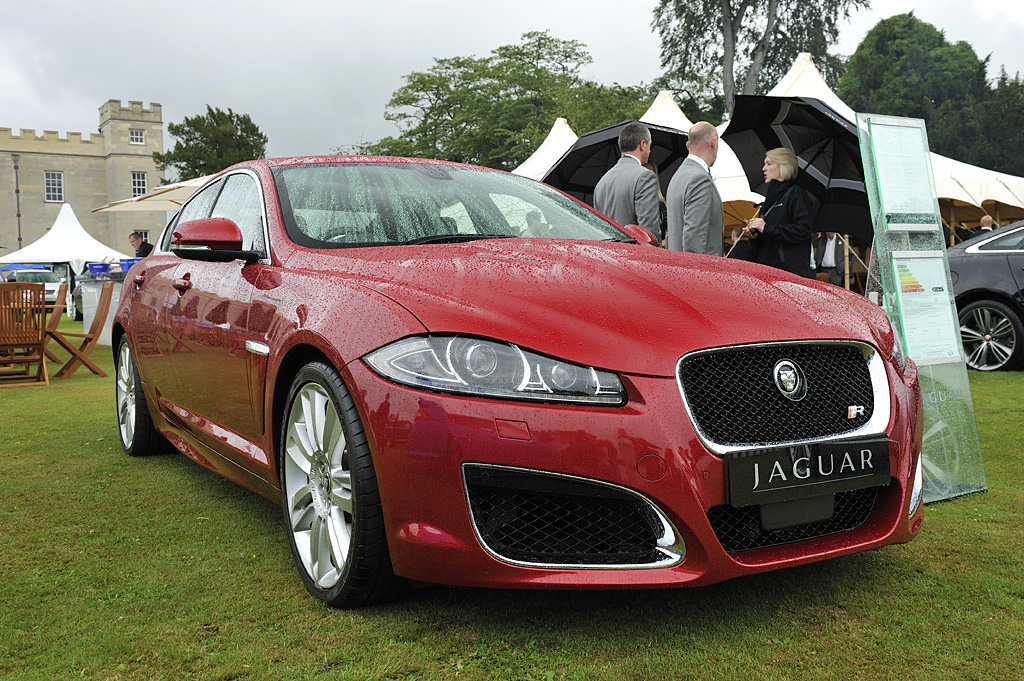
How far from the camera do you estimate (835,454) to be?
2.28 meters

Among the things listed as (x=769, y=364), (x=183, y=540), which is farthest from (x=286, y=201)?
(x=769, y=364)

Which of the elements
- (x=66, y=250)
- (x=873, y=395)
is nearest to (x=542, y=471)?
(x=873, y=395)

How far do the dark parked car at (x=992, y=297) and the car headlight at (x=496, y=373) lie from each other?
692 cm

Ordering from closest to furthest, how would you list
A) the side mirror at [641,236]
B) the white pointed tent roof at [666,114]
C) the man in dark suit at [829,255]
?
the side mirror at [641,236] → the man in dark suit at [829,255] → the white pointed tent roof at [666,114]

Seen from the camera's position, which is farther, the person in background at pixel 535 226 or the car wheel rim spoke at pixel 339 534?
the person in background at pixel 535 226

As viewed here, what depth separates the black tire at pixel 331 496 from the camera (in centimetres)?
237

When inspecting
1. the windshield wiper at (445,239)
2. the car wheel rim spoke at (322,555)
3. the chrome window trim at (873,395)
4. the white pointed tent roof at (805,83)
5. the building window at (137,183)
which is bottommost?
the car wheel rim spoke at (322,555)

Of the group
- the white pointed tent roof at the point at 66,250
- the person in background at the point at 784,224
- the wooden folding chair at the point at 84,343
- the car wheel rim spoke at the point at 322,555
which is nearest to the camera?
the car wheel rim spoke at the point at 322,555

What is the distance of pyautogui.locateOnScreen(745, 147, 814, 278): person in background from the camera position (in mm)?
5848

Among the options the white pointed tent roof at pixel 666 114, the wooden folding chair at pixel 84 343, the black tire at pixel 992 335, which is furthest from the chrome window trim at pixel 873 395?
the white pointed tent roof at pixel 666 114

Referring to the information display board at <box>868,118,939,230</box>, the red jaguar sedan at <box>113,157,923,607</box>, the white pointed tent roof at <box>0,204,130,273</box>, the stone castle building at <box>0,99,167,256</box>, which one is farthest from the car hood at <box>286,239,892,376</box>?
the stone castle building at <box>0,99,167,256</box>

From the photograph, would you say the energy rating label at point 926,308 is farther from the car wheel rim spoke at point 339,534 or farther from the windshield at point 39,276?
the windshield at point 39,276

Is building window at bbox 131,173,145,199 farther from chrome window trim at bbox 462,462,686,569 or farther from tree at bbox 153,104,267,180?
chrome window trim at bbox 462,462,686,569

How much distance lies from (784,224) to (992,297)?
11.4ft
